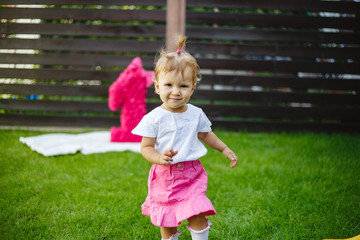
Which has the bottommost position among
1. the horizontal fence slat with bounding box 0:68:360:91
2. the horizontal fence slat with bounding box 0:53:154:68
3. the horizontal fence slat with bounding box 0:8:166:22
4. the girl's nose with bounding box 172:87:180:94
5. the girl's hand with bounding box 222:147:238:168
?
the girl's hand with bounding box 222:147:238:168

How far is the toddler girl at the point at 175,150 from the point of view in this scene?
5.13ft

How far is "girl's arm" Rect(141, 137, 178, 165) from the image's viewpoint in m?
1.44

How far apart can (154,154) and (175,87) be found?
1.14 ft

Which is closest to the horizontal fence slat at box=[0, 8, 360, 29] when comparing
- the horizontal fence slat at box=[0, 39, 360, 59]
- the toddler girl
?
the horizontal fence slat at box=[0, 39, 360, 59]

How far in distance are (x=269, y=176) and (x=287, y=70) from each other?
83.8 inches

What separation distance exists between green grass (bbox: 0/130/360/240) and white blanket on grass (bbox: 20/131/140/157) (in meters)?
0.12

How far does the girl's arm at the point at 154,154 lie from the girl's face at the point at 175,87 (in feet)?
0.71

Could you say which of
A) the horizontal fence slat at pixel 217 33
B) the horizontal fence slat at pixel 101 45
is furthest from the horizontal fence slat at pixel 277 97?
the horizontal fence slat at pixel 101 45

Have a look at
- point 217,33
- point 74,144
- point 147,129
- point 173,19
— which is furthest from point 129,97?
point 147,129

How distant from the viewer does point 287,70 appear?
14.7 ft

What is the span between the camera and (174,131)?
5.32 feet

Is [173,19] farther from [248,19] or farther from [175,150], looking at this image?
[175,150]

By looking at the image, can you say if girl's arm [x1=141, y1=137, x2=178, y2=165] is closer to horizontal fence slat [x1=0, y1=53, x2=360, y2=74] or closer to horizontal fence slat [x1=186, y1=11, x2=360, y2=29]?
horizontal fence slat [x1=0, y1=53, x2=360, y2=74]

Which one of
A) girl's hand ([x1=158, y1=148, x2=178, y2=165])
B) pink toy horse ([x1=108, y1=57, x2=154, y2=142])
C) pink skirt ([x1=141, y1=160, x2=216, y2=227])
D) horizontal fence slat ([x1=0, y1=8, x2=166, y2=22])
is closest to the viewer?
girl's hand ([x1=158, y1=148, x2=178, y2=165])
